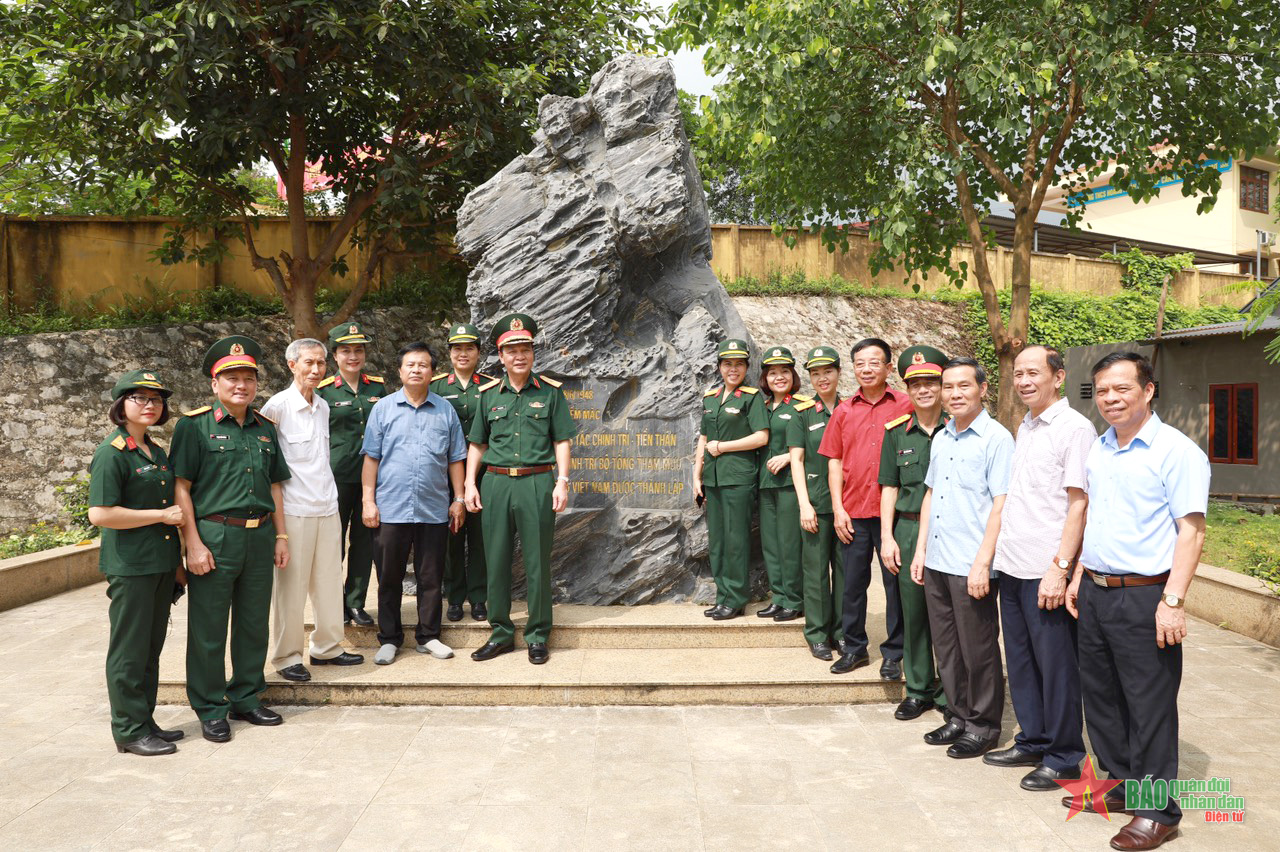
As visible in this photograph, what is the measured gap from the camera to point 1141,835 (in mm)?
3160

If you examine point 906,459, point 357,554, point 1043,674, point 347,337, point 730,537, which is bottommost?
point 1043,674

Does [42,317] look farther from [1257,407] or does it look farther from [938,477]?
[1257,407]

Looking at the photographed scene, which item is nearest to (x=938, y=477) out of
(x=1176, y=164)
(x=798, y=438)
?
(x=798, y=438)

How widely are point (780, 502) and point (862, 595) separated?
32.8 inches

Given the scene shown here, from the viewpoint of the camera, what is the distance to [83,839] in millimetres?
3260

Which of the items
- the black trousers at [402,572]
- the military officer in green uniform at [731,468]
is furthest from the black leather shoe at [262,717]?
the military officer in green uniform at [731,468]

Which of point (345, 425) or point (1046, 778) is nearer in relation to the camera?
point (1046, 778)

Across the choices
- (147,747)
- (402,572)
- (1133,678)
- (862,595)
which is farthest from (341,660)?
(1133,678)

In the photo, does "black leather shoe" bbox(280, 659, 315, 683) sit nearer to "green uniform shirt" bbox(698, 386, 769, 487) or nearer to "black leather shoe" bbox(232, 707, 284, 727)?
"black leather shoe" bbox(232, 707, 284, 727)

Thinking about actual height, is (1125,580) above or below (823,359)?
below

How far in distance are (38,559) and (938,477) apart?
304 inches

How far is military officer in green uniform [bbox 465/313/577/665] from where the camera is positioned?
5.10 meters

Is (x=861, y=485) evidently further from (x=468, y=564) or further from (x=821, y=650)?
(x=468, y=564)

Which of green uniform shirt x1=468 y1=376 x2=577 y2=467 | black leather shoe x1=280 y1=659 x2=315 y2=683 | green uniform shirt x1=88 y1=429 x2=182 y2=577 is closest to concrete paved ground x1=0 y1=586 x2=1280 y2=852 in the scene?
black leather shoe x1=280 y1=659 x2=315 y2=683
